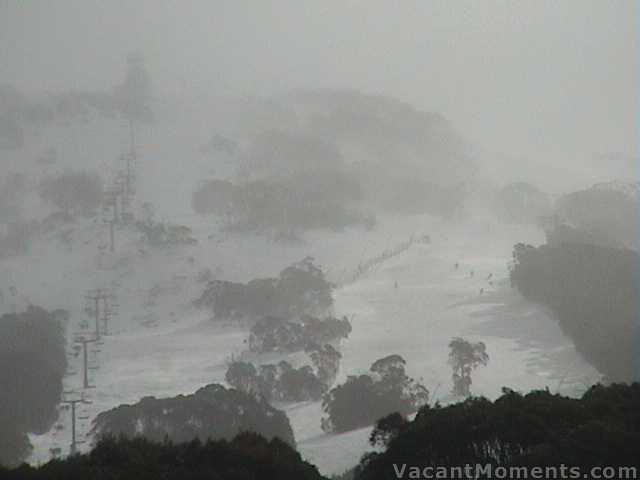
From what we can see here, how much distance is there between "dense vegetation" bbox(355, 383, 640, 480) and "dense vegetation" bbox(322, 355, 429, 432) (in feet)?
79.9

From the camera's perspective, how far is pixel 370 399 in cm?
5109

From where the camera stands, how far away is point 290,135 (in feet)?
471

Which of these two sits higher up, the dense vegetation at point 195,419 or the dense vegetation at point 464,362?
the dense vegetation at point 464,362

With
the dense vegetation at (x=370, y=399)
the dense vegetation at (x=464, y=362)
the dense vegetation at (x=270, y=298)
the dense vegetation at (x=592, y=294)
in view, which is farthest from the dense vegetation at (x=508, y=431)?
the dense vegetation at (x=270, y=298)

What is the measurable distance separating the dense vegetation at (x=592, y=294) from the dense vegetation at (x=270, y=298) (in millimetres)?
21321

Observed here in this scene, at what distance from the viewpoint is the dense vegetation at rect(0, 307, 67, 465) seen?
4848cm

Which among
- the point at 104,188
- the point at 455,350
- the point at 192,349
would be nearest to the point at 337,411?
the point at 455,350

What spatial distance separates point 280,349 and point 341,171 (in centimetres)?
6778

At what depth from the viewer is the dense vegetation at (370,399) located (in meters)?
50.1

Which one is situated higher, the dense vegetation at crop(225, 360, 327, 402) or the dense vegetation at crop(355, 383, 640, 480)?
the dense vegetation at crop(225, 360, 327, 402)

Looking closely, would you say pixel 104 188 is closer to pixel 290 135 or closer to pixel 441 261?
pixel 290 135

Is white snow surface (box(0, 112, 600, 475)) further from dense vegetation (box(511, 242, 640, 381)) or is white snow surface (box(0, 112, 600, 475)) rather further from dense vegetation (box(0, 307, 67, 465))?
dense vegetation (box(511, 242, 640, 381))

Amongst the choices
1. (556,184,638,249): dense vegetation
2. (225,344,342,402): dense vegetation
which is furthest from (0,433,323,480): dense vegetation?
(556,184,638,249): dense vegetation

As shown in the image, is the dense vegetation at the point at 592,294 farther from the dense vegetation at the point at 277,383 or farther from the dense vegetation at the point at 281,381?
the dense vegetation at the point at 277,383
